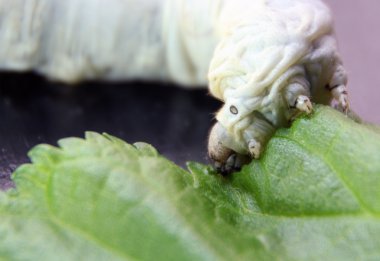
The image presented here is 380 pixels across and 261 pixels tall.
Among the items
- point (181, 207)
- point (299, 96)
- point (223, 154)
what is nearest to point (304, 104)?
point (299, 96)

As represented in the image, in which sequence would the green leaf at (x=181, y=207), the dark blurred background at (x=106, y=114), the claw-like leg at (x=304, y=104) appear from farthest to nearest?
the dark blurred background at (x=106, y=114) → the claw-like leg at (x=304, y=104) → the green leaf at (x=181, y=207)

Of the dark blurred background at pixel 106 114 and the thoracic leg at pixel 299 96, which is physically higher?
the dark blurred background at pixel 106 114

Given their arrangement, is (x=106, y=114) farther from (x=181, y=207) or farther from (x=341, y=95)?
(x=181, y=207)

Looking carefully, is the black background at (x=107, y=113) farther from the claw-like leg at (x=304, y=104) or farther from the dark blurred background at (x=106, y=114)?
the claw-like leg at (x=304, y=104)

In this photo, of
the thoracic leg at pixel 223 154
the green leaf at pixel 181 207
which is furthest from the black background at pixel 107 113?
the green leaf at pixel 181 207

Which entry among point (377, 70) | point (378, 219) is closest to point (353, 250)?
point (378, 219)
